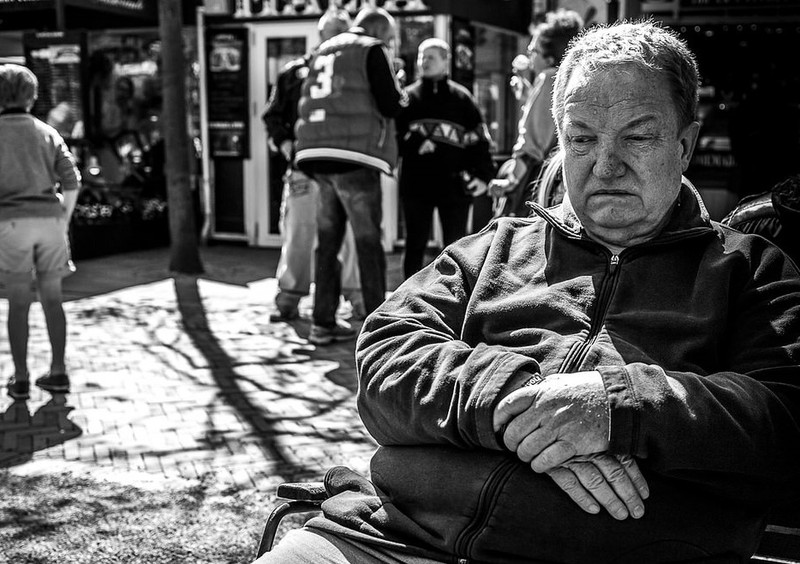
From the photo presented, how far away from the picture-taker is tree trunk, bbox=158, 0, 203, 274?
9.28 metres

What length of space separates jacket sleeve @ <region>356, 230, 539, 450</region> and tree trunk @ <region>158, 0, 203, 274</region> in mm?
7410

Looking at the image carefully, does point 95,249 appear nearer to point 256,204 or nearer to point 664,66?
point 256,204

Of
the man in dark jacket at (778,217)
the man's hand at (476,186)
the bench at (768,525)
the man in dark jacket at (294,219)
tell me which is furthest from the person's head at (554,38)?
the bench at (768,525)

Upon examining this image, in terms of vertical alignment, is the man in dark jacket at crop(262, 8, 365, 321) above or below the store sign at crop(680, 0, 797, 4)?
below

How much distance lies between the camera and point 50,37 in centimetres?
1049

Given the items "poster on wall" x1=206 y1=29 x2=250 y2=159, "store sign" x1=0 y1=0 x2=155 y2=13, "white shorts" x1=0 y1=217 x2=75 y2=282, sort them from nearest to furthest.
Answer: "white shorts" x1=0 y1=217 x2=75 y2=282
"store sign" x1=0 y1=0 x2=155 y2=13
"poster on wall" x1=206 y1=29 x2=250 y2=159

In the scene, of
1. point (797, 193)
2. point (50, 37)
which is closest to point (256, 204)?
point (50, 37)

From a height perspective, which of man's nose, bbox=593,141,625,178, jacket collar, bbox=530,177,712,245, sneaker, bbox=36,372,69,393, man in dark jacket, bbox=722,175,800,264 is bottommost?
sneaker, bbox=36,372,69,393

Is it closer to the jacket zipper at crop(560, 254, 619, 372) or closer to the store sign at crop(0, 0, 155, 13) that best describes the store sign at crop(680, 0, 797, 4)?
the store sign at crop(0, 0, 155, 13)

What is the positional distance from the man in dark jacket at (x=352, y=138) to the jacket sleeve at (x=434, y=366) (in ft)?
13.2

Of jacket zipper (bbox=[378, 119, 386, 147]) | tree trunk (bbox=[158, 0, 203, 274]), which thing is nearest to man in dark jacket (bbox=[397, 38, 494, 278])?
jacket zipper (bbox=[378, 119, 386, 147])

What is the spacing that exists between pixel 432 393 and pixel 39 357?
4.96 metres

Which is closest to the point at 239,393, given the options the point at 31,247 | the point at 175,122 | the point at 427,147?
the point at 31,247

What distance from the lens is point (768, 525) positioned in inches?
86.3
